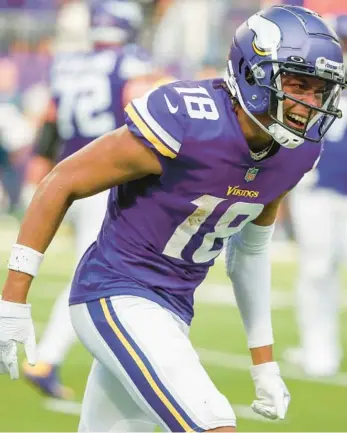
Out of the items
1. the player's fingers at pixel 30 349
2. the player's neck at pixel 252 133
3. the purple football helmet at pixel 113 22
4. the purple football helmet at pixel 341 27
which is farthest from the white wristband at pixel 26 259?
the purple football helmet at pixel 341 27

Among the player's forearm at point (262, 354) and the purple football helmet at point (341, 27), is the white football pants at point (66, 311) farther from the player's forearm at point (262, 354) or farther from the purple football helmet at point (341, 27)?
the player's forearm at point (262, 354)

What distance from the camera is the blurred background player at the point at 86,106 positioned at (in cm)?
634

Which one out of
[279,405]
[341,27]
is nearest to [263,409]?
[279,405]

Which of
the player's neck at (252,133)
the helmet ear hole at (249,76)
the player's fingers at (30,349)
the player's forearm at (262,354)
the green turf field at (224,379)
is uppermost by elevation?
the helmet ear hole at (249,76)

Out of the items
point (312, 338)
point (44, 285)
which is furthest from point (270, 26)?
point (44, 285)

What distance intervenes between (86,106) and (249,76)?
10.2ft

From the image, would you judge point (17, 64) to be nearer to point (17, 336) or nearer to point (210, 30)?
point (210, 30)

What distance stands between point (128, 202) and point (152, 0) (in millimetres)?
13392

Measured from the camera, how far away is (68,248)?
43.1 feet

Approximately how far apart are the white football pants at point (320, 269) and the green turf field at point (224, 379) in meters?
0.16

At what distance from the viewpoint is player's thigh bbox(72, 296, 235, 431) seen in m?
3.32

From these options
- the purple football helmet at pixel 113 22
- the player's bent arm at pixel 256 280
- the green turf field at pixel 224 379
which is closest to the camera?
the player's bent arm at pixel 256 280

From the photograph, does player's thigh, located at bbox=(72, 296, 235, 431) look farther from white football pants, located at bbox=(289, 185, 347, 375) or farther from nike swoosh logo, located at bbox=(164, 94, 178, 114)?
white football pants, located at bbox=(289, 185, 347, 375)

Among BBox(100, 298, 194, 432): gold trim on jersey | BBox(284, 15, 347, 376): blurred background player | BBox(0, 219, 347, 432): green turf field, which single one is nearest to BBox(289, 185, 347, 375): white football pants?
BBox(284, 15, 347, 376): blurred background player
